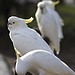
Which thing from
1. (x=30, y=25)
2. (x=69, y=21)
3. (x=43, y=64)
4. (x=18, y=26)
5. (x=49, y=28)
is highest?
(x=43, y=64)

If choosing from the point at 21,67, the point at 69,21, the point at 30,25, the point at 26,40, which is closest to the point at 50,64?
the point at 21,67

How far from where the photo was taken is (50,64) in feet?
13.0

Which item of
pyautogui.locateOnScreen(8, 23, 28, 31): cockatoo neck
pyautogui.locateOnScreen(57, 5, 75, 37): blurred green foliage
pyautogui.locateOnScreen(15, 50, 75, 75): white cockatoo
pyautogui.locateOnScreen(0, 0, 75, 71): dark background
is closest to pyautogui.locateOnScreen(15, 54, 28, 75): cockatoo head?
pyautogui.locateOnScreen(15, 50, 75, 75): white cockatoo

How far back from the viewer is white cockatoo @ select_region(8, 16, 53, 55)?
4906 mm

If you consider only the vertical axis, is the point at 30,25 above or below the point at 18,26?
below

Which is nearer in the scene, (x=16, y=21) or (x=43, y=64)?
(x=43, y=64)

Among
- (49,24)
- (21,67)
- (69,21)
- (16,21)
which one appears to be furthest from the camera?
(69,21)

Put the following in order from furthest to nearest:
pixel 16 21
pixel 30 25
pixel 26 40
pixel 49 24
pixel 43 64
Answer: pixel 30 25, pixel 49 24, pixel 16 21, pixel 26 40, pixel 43 64

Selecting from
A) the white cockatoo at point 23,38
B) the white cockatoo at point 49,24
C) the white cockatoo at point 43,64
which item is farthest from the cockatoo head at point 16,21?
the white cockatoo at point 49,24

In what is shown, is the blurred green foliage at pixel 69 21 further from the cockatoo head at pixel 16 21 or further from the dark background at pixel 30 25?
the cockatoo head at pixel 16 21

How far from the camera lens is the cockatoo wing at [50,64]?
3939 millimetres

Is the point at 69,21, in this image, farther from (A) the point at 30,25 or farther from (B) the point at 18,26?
(B) the point at 18,26

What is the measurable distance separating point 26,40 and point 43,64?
1.08 m

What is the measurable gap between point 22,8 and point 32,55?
10.6 meters
